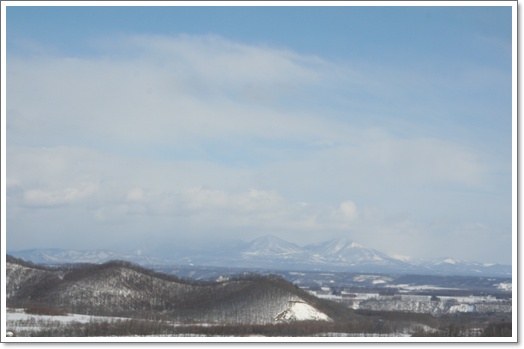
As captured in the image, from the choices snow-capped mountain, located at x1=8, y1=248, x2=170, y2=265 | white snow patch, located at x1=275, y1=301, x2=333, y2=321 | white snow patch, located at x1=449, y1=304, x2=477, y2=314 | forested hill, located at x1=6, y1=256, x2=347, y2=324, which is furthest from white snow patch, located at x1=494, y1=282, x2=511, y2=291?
snow-capped mountain, located at x1=8, y1=248, x2=170, y2=265

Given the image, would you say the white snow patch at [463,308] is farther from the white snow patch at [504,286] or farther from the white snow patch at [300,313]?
the white snow patch at [504,286]

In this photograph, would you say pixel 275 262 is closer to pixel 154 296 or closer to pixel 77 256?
pixel 77 256

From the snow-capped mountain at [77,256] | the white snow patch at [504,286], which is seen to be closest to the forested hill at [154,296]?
the white snow patch at [504,286]

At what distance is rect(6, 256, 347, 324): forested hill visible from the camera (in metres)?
32.6

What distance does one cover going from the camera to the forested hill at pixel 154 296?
32.6 metres

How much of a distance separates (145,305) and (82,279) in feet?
12.9

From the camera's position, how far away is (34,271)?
132ft

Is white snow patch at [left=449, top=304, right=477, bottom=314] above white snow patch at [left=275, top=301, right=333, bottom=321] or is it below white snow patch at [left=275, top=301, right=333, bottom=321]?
below

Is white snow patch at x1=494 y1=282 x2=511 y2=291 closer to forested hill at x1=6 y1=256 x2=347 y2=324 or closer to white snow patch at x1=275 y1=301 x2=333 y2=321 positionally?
forested hill at x1=6 y1=256 x2=347 y2=324

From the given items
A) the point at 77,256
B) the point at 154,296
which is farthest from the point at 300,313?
the point at 77,256
